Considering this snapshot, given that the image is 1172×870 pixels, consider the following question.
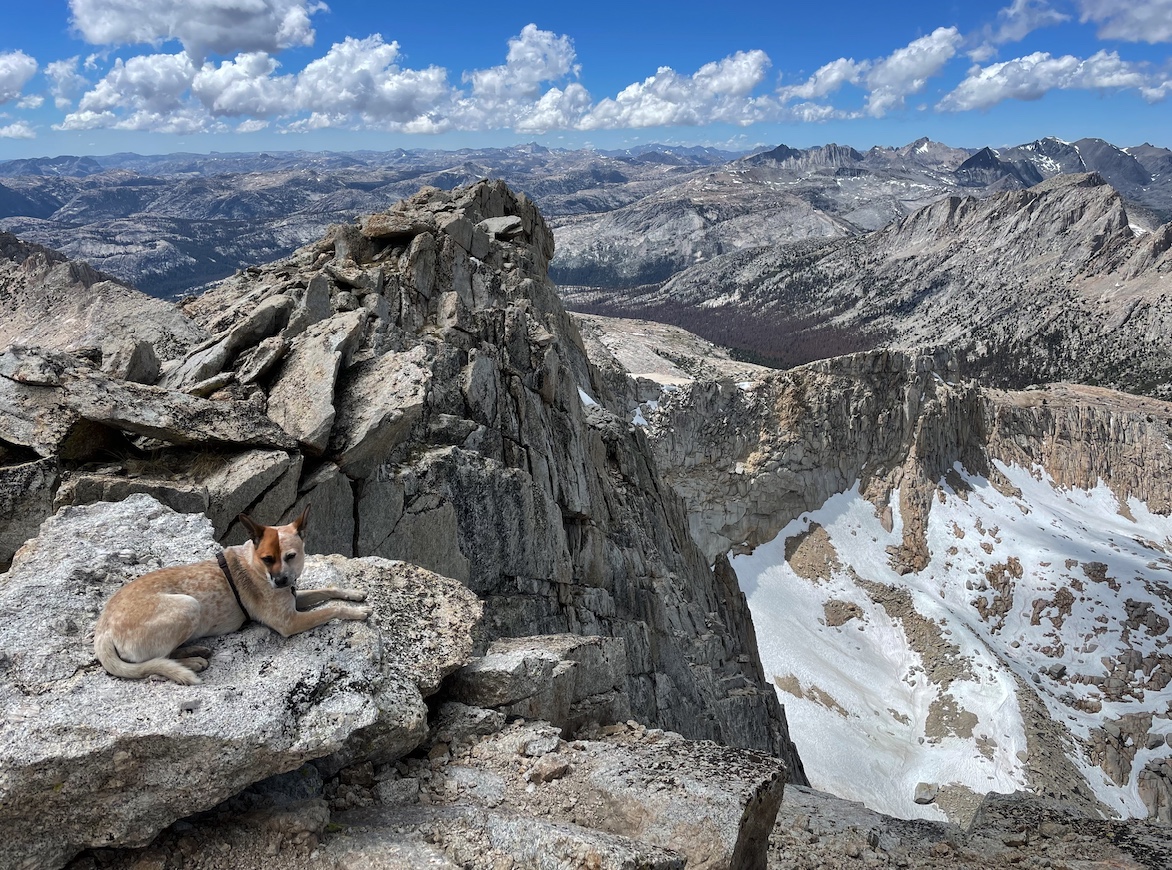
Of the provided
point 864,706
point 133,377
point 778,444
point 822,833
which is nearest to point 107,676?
point 133,377

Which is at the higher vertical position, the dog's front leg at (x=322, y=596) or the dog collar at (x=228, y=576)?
the dog collar at (x=228, y=576)

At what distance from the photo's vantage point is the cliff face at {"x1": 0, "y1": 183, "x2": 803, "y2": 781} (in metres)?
13.7

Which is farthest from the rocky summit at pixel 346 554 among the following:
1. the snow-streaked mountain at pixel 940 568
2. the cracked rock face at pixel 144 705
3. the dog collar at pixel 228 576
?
the snow-streaked mountain at pixel 940 568

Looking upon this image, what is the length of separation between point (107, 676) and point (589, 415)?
29.5 m

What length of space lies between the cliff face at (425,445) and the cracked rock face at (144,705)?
310 centimetres

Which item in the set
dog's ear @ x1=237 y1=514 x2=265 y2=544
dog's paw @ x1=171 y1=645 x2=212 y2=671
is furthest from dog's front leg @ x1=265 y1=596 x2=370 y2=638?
dog's ear @ x1=237 y1=514 x2=265 y2=544

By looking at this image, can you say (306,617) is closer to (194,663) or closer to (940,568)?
(194,663)

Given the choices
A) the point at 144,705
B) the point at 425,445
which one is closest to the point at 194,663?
the point at 144,705

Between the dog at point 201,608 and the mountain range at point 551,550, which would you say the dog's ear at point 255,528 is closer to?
the dog at point 201,608

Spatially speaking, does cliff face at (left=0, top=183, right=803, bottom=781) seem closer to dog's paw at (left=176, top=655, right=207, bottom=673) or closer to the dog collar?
the dog collar

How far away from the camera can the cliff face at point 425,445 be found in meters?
13.7

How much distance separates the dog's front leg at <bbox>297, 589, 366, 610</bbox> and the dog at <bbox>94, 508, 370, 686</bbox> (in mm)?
41

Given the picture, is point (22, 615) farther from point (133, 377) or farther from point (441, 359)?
point (441, 359)

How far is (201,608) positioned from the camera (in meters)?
8.00
